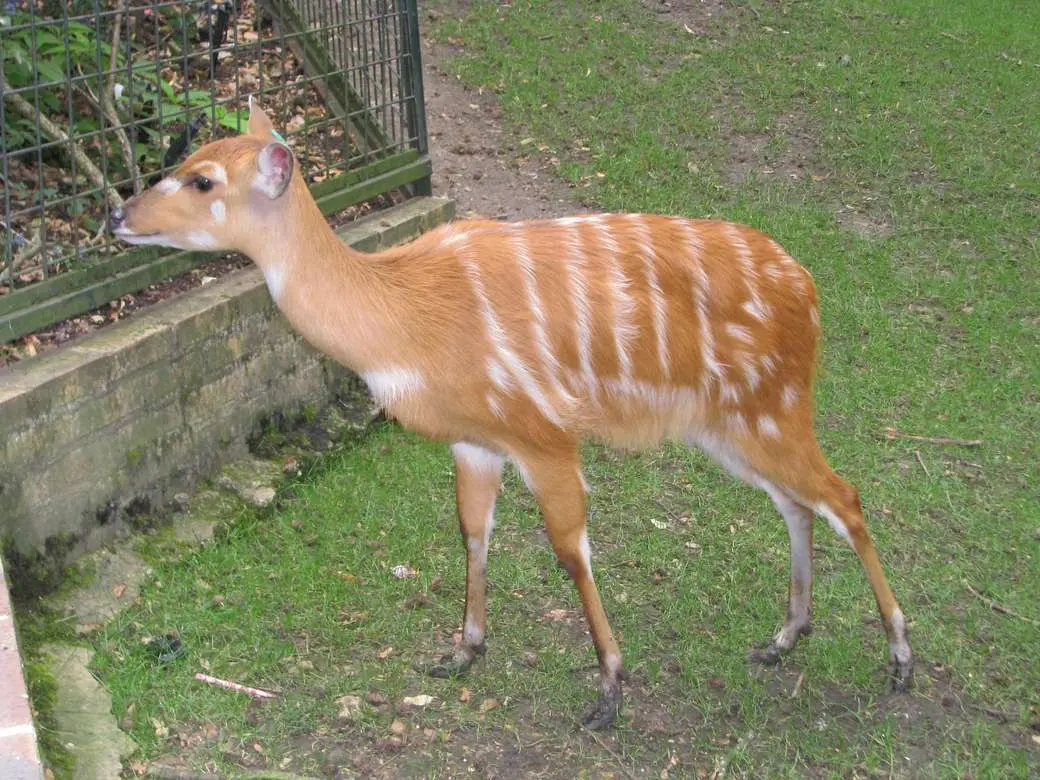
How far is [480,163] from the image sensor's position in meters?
7.38

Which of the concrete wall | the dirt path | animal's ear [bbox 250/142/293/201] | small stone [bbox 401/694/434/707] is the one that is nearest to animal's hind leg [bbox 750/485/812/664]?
small stone [bbox 401/694/434/707]

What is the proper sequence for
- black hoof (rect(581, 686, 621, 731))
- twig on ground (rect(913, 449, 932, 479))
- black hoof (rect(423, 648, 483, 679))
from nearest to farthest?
black hoof (rect(581, 686, 621, 731)), black hoof (rect(423, 648, 483, 679)), twig on ground (rect(913, 449, 932, 479))

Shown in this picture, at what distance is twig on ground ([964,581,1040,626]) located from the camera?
13.5 ft

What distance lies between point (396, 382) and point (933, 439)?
2605 millimetres

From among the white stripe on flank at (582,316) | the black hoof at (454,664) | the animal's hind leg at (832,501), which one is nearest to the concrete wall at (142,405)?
the black hoof at (454,664)

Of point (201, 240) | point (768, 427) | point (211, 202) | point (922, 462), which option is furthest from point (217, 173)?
point (922, 462)

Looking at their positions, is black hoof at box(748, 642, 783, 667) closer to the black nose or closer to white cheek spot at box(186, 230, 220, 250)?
white cheek spot at box(186, 230, 220, 250)

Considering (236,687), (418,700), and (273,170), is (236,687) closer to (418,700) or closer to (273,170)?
(418,700)

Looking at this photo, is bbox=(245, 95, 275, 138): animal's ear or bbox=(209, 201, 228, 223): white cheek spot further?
bbox=(245, 95, 275, 138): animal's ear

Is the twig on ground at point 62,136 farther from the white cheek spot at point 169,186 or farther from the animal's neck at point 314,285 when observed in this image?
the animal's neck at point 314,285

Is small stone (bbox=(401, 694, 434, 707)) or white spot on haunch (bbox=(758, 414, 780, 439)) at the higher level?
white spot on haunch (bbox=(758, 414, 780, 439))

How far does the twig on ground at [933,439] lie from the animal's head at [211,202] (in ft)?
9.26

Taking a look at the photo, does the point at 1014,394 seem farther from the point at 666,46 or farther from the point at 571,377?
the point at 666,46

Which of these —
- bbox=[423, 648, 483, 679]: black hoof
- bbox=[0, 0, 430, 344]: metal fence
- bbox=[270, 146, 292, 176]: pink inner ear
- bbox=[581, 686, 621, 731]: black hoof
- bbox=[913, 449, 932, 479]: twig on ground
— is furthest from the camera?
bbox=[913, 449, 932, 479]: twig on ground
